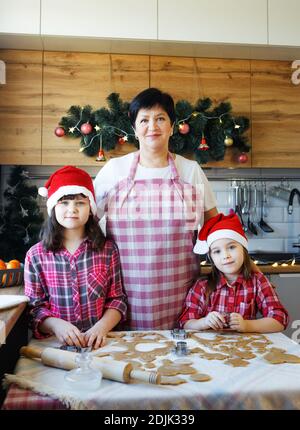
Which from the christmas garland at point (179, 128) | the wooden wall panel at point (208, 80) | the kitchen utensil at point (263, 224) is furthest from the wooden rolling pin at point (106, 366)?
the kitchen utensil at point (263, 224)

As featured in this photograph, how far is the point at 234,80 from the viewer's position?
2195 millimetres

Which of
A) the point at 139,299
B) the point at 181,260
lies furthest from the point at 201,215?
the point at 139,299

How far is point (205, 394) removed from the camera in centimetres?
69

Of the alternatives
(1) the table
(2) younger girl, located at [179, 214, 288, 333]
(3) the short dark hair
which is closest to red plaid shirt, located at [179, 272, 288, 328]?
(2) younger girl, located at [179, 214, 288, 333]

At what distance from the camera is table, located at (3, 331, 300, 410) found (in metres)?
0.67

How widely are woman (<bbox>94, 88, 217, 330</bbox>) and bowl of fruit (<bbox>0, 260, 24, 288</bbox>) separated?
325 millimetres

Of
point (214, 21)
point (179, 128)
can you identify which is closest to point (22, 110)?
point (179, 128)

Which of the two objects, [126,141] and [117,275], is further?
[126,141]

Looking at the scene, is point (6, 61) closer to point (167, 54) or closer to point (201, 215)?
point (167, 54)

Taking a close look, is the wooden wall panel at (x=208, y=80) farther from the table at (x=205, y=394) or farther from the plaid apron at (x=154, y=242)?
the table at (x=205, y=394)

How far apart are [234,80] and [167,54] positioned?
→ 353 mm

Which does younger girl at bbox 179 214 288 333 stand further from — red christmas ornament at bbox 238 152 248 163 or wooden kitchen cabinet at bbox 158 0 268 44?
wooden kitchen cabinet at bbox 158 0 268 44

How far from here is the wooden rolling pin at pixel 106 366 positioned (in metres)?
0.71

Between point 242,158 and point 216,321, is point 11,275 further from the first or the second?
point 242,158
